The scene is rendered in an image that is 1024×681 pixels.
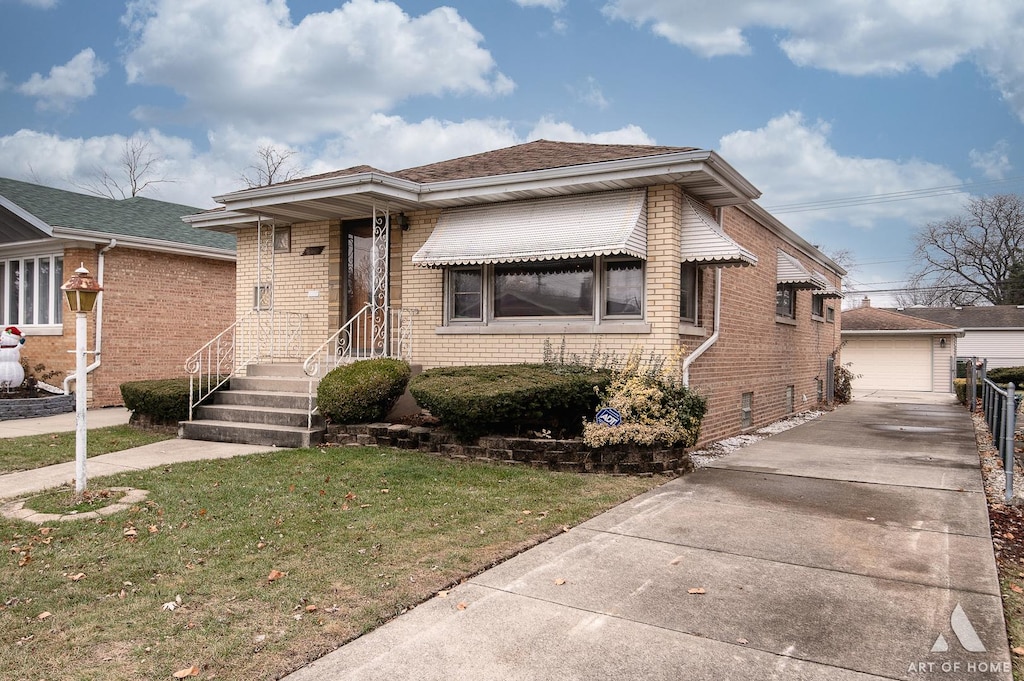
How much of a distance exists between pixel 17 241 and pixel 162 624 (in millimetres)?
14897

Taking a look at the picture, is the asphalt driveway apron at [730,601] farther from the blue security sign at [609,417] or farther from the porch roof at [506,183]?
the porch roof at [506,183]

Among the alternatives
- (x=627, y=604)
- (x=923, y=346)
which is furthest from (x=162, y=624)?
(x=923, y=346)

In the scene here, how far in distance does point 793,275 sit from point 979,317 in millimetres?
31006

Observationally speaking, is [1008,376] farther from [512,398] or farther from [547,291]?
[512,398]

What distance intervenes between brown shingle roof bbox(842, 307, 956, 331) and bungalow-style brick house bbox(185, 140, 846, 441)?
58.7 feet

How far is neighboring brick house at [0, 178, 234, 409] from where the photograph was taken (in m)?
14.6

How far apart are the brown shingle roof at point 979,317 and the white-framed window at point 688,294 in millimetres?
32092

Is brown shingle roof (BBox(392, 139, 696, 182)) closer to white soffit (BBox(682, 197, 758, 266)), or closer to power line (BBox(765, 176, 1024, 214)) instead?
white soffit (BBox(682, 197, 758, 266))

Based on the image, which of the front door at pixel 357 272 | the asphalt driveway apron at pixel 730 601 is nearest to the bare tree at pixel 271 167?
the front door at pixel 357 272

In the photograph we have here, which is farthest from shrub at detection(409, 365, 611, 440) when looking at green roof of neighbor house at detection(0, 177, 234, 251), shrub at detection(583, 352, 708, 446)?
green roof of neighbor house at detection(0, 177, 234, 251)

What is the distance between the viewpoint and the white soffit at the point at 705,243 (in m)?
8.95

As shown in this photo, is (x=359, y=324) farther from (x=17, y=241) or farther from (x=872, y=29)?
(x=872, y=29)

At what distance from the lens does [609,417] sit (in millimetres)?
7887

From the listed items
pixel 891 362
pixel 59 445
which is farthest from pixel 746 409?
pixel 891 362
